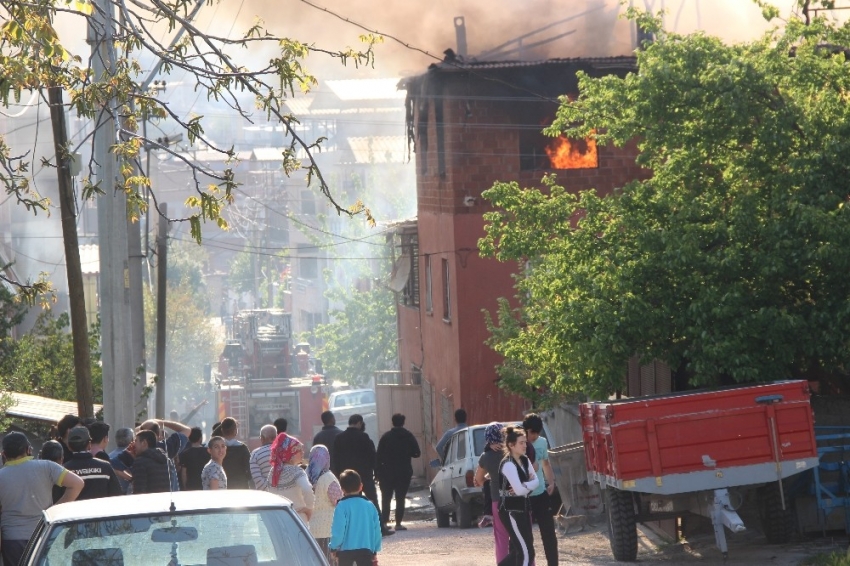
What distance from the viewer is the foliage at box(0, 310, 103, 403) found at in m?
23.3

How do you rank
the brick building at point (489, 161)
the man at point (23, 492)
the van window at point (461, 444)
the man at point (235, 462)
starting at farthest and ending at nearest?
the brick building at point (489, 161)
the van window at point (461, 444)
the man at point (235, 462)
the man at point (23, 492)

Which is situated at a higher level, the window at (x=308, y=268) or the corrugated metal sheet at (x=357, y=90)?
the corrugated metal sheet at (x=357, y=90)

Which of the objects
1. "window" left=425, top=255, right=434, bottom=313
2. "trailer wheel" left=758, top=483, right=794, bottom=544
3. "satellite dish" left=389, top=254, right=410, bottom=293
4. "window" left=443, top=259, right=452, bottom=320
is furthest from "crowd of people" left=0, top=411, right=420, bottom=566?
"satellite dish" left=389, top=254, right=410, bottom=293

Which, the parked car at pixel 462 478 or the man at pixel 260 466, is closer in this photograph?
the man at pixel 260 466

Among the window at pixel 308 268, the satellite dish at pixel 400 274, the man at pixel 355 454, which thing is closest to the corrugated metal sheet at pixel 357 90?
the window at pixel 308 268

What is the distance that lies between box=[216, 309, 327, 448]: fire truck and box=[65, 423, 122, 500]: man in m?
33.4

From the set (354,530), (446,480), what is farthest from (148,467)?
(446,480)

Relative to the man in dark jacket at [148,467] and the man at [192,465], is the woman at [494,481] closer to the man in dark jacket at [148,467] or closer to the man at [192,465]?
the man in dark jacket at [148,467]

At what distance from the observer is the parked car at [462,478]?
55.6ft

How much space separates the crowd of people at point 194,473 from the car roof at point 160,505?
1.39 metres

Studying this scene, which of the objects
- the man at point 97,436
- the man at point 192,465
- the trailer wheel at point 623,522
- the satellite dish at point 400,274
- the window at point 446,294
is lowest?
the trailer wheel at point 623,522

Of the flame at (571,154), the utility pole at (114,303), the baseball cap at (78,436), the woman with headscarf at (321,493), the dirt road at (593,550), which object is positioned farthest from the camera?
the flame at (571,154)

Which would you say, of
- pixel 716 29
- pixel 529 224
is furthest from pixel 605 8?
pixel 529 224

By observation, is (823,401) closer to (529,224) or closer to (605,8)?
(529,224)
